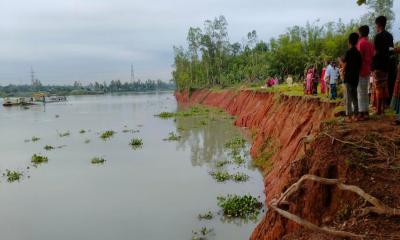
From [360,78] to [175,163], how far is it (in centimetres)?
1083

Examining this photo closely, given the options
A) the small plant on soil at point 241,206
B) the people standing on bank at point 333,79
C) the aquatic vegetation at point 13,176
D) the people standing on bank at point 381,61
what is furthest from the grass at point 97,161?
the people standing on bank at point 381,61

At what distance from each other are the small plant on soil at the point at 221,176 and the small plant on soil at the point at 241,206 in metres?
2.73

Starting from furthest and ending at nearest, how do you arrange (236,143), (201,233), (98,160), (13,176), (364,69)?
(236,143)
(98,160)
(13,176)
(201,233)
(364,69)

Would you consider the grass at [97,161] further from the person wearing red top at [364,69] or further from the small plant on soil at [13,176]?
the person wearing red top at [364,69]

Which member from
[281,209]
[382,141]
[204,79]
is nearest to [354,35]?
[382,141]

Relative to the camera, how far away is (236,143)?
21.2 m

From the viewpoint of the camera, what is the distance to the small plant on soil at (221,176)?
46.4ft

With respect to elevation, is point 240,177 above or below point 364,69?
below

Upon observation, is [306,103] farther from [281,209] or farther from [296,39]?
[296,39]

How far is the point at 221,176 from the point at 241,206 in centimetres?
363

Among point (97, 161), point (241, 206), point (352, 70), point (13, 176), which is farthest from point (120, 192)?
point (352, 70)

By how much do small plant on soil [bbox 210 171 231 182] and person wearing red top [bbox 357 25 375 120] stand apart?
6.68m

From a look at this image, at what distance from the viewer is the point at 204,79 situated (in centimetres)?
8138

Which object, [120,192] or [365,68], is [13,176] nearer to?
[120,192]
